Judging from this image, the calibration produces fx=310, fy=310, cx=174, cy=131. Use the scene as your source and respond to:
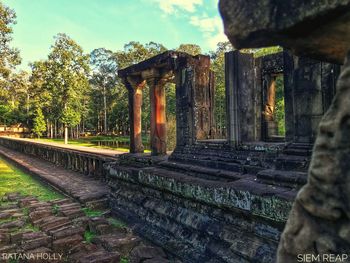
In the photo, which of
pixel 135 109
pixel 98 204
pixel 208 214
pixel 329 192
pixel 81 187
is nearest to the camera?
pixel 329 192

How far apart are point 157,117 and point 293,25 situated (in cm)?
568

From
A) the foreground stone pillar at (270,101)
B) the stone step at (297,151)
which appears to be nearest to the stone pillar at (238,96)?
the stone step at (297,151)

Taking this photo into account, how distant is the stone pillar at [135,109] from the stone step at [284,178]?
4302 millimetres

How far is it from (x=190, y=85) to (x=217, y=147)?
1.26 m

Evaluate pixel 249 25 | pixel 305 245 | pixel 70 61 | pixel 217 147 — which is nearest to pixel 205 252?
pixel 217 147

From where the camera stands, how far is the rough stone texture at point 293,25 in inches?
40.4

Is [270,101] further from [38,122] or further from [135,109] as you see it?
[38,122]

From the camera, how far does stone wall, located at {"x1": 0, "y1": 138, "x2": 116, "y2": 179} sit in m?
9.59

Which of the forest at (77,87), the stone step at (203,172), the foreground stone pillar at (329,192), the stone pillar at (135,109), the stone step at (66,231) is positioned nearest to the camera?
the foreground stone pillar at (329,192)

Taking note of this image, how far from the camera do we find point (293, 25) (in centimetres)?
107

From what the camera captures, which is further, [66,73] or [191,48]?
Result: [191,48]

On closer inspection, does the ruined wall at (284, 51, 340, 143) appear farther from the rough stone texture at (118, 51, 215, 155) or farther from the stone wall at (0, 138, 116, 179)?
the stone wall at (0, 138, 116, 179)

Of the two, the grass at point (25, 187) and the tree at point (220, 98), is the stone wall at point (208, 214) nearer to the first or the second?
the grass at point (25, 187)

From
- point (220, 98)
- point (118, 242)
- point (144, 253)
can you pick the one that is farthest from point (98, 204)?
point (220, 98)
